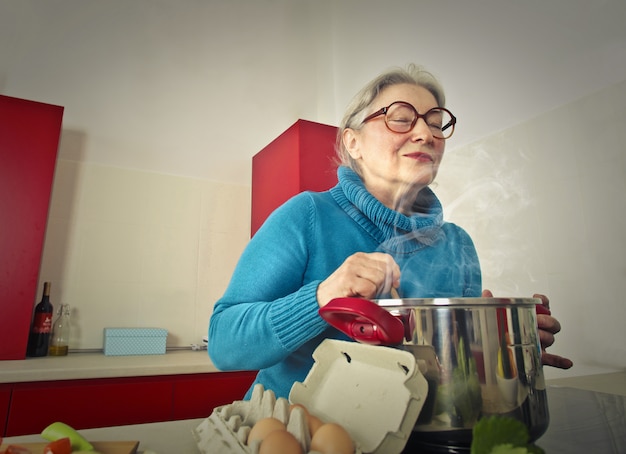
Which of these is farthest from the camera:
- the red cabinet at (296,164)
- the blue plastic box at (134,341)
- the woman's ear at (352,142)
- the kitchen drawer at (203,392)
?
the blue plastic box at (134,341)

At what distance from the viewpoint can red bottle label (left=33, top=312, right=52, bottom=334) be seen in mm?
1612

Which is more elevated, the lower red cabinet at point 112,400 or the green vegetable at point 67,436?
the green vegetable at point 67,436

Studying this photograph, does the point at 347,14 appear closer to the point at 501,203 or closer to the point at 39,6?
the point at 501,203

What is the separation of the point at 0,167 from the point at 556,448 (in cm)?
190

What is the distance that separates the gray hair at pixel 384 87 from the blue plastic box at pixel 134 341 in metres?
1.29

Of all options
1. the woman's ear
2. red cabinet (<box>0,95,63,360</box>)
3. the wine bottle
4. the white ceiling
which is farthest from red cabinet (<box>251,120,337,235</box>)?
the wine bottle

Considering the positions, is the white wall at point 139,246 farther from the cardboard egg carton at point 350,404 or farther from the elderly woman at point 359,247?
the cardboard egg carton at point 350,404

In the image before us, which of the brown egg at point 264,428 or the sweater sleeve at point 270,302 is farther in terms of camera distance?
the sweater sleeve at point 270,302

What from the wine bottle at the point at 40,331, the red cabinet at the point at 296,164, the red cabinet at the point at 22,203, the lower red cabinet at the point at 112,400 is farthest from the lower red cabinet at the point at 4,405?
the red cabinet at the point at 296,164

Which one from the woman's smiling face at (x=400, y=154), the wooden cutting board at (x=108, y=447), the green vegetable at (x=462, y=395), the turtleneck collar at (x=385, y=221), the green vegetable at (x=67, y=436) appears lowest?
the wooden cutting board at (x=108, y=447)

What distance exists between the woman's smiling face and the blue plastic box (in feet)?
4.46

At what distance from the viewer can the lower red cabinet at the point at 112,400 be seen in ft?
4.02

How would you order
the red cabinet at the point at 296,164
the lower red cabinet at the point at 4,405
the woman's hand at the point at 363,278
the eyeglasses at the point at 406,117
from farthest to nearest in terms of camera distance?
the red cabinet at the point at 296,164 → the lower red cabinet at the point at 4,405 → the eyeglasses at the point at 406,117 → the woman's hand at the point at 363,278

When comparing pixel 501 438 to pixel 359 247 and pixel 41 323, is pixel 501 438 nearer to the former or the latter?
pixel 359 247
